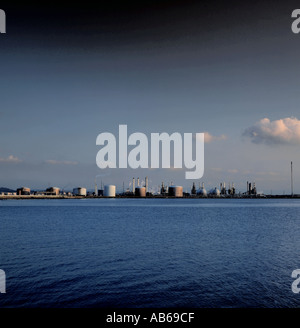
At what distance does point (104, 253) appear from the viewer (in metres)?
31.5

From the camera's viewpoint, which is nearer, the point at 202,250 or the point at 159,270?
the point at 159,270

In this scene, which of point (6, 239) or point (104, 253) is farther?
point (6, 239)

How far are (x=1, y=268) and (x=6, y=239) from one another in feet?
59.7

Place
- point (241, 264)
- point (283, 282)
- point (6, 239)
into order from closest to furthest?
point (283, 282) → point (241, 264) → point (6, 239)

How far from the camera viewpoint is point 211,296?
1834cm

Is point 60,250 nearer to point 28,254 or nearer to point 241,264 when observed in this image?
point 28,254

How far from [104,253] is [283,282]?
18087 millimetres
